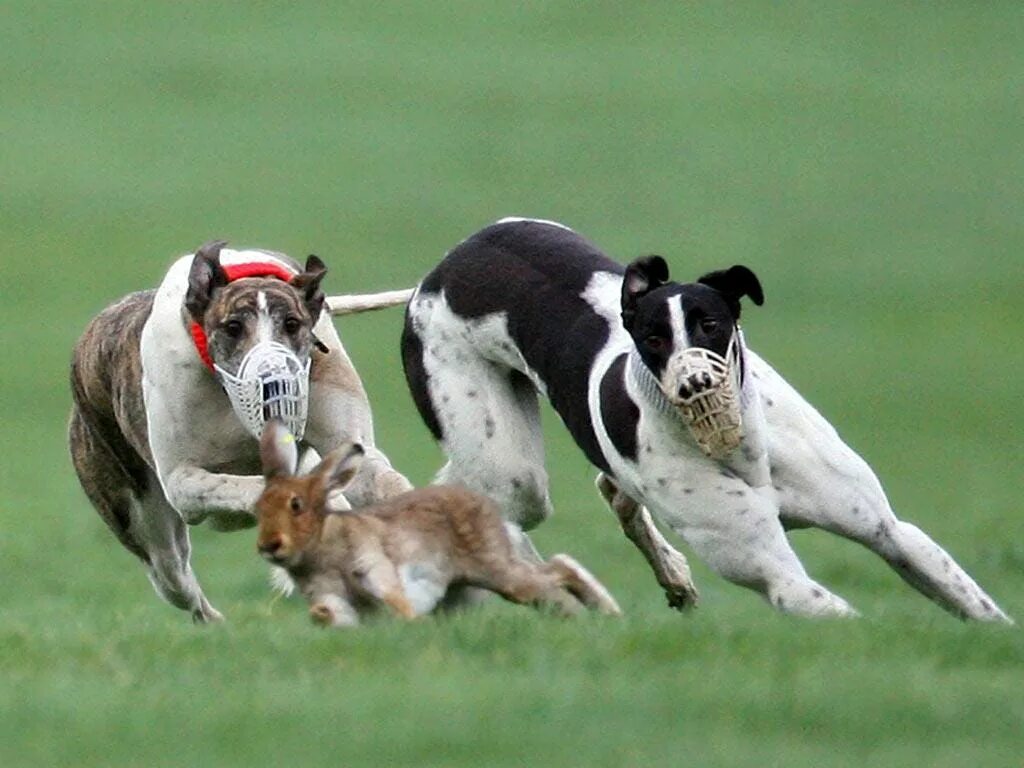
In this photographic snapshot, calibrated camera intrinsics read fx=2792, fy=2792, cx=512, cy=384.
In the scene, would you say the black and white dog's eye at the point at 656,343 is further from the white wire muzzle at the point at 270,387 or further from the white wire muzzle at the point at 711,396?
the white wire muzzle at the point at 270,387

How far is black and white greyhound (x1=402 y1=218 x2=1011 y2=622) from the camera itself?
8836 mm

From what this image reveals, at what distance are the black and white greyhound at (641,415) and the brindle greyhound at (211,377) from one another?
48cm

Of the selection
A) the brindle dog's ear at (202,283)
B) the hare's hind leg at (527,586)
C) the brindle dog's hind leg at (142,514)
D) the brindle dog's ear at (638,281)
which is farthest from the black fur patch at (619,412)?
the brindle dog's hind leg at (142,514)

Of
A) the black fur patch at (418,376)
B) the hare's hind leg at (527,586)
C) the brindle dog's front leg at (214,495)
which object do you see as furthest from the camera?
the black fur patch at (418,376)

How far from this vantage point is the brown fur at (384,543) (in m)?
8.30

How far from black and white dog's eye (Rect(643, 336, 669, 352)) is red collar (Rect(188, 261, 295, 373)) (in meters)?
1.60

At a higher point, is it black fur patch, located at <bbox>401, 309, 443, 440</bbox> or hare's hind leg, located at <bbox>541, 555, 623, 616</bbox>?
black fur patch, located at <bbox>401, 309, 443, 440</bbox>

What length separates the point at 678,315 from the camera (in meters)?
8.59

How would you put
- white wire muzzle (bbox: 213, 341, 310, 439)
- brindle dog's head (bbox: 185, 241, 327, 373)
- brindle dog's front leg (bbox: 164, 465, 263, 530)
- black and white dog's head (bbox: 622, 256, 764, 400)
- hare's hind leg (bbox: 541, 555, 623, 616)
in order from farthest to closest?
brindle dog's front leg (bbox: 164, 465, 263, 530), brindle dog's head (bbox: 185, 241, 327, 373), white wire muzzle (bbox: 213, 341, 310, 439), hare's hind leg (bbox: 541, 555, 623, 616), black and white dog's head (bbox: 622, 256, 764, 400)

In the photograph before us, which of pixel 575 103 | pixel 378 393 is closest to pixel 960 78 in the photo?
pixel 575 103

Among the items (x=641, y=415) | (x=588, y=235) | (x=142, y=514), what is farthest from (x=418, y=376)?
(x=588, y=235)

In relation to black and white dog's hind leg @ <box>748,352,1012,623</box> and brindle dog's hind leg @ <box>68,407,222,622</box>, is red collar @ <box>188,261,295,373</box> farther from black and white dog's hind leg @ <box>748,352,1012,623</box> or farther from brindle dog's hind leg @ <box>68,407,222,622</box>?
black and white dog's hind leg @ <box>748,352,1012,623</box>

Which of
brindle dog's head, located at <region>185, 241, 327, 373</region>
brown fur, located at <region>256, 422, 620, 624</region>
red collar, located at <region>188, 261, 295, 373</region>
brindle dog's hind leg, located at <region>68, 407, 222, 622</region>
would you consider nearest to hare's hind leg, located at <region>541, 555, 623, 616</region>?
brown fur, located at <region>256, 422, 620, 624</region>

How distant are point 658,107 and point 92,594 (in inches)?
854
